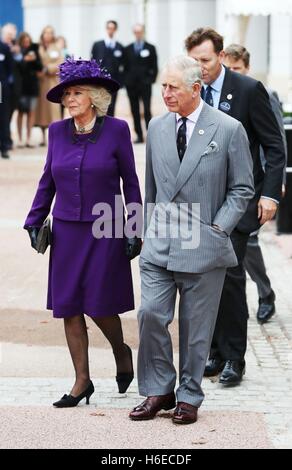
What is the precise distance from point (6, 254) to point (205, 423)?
5500mm

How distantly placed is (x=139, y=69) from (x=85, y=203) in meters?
15.4

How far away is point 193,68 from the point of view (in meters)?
6.34

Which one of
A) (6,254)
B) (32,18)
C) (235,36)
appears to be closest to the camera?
(6,254)

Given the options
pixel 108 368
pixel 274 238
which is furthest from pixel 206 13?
pixel 108 368

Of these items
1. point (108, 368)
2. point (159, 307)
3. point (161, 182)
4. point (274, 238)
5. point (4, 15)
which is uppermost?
point (161, 182)

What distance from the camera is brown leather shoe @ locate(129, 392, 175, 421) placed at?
6508mm

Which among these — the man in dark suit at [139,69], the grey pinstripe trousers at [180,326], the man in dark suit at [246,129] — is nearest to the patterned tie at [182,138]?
the grey pinstripe trousers at [180,326]

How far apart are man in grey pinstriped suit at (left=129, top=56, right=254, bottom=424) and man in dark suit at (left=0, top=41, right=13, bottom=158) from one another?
13.5 m

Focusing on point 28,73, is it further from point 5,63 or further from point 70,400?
point 70,400

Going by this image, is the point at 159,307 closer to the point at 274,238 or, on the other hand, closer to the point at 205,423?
the point at 205,423

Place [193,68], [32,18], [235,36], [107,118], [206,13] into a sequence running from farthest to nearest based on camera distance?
1. [32,18]
2. [206,13]
3. [235,36]
4. [107,118]
5. [193,68]

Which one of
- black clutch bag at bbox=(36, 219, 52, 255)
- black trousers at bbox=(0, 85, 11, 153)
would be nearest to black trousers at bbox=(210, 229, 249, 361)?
black clutch bag at bbox=(36, 219, 52, 255)

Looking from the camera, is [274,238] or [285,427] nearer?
[285,427]

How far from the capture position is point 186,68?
6316 millimetres
